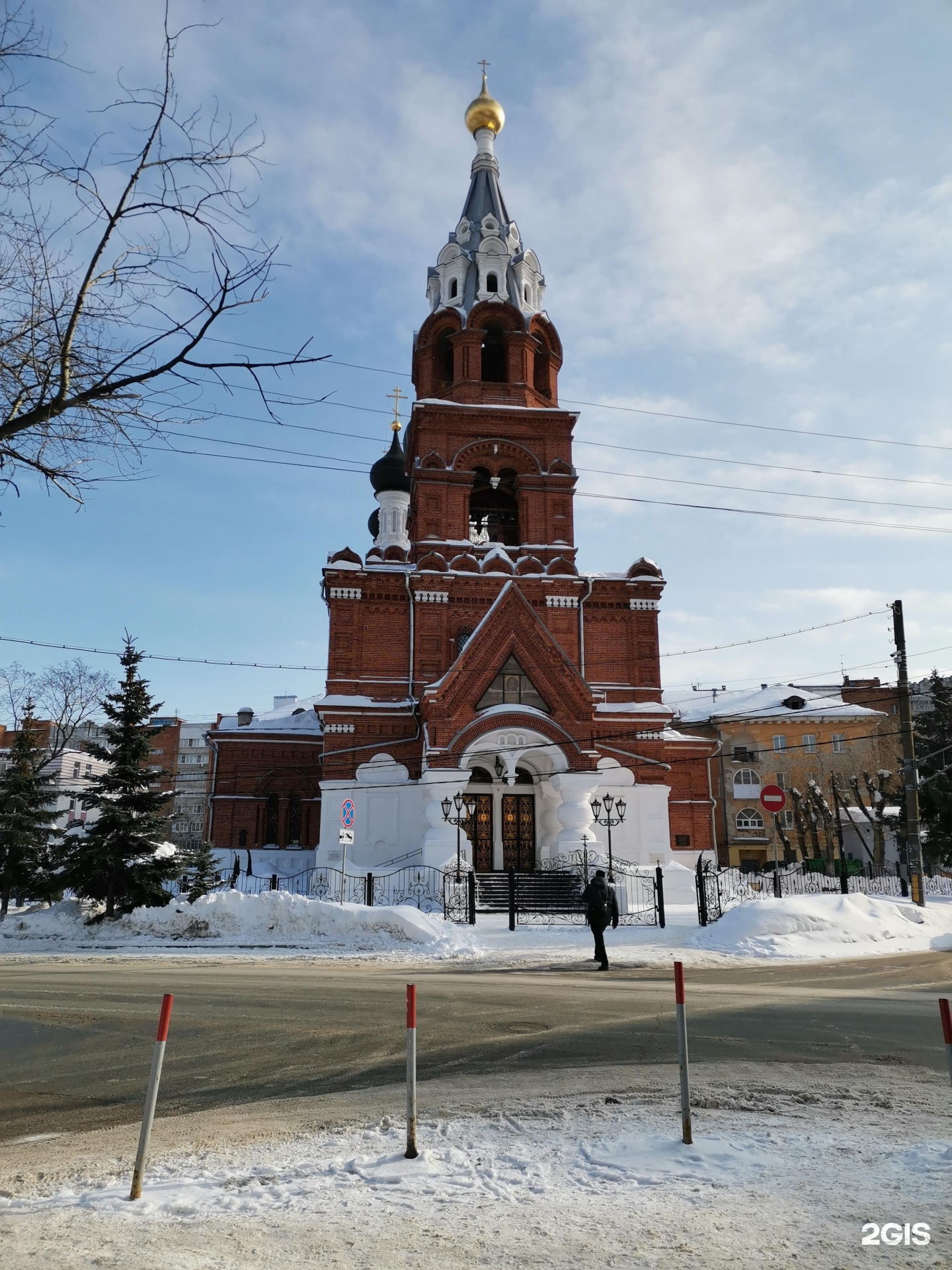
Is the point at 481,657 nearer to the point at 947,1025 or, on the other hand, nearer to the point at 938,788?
the point at 938,788

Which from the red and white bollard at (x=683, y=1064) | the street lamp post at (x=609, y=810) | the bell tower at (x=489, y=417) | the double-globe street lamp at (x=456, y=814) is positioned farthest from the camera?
the bell tower at (x=489, y=417)

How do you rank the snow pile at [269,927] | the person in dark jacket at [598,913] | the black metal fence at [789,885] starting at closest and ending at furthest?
the person in dark jacket at [598,913], the snow pile at [269,927], the black metal fence at [789,885]

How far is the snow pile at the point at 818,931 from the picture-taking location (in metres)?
17.3

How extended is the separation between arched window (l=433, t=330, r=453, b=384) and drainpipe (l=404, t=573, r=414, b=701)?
9.06 metres

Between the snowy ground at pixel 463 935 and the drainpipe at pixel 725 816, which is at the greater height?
the drainpipe at pixel 725 816

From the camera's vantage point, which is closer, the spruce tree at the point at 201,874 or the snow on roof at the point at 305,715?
the spruce tree at the point at 201,874

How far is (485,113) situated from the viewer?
127ft

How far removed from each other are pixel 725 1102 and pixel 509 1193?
2.39 m

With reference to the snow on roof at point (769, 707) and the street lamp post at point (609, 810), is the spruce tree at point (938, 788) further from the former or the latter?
the street lamp post at point (609, 810)

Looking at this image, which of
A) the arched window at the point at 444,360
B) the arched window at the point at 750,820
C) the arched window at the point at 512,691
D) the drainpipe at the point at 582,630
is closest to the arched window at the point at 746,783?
the arched window at the point at 750,820

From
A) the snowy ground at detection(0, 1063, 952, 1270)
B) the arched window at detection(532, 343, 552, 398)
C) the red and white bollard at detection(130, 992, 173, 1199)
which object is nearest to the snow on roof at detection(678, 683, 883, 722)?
the arched window at detection(532, 343, 552, 398)

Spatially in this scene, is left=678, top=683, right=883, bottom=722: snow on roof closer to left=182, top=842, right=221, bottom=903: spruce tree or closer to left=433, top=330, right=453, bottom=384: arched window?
left=433, top=330, right=453, bottom=384: arched window

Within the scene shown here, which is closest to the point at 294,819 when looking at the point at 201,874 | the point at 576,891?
the point at 201,874

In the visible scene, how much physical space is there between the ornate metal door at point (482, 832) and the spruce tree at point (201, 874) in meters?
7.76
